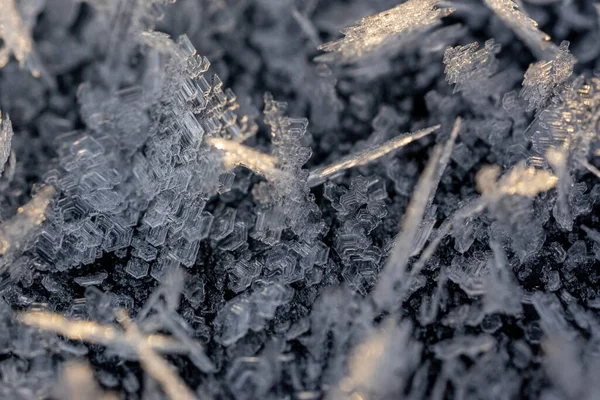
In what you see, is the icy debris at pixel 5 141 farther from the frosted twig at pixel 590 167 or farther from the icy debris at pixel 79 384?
the frosted twig at pixel 590 167

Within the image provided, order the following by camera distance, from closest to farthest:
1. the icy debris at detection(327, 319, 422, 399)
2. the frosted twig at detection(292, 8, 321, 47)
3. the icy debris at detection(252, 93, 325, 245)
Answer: the icy debris at detection(327, 319, 422, 399) < the icy debris at detection(252, 93, 325, 245) < the frosted twig at detection(292, 8, 321, 47)

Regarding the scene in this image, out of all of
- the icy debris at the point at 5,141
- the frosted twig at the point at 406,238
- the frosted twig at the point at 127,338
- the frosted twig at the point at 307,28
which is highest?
the frosted twig at the point at 307,28

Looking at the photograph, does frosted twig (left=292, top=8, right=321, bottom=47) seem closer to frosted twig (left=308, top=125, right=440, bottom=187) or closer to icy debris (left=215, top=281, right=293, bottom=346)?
frosted twig (left=308, top=125, right=440, bottom=187)

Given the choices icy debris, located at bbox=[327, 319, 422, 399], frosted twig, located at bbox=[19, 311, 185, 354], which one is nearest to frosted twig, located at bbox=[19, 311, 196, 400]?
frosted twig, located at bbox=[19, 311, 185, 354]

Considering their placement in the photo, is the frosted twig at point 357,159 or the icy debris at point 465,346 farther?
the frosted twig at point 357,159

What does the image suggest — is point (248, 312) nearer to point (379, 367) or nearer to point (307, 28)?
point (379, 367)

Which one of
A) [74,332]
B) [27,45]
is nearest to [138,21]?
[27,45]

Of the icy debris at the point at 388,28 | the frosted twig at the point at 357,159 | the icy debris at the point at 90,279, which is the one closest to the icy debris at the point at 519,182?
the frosted twig at the point at 357,159
